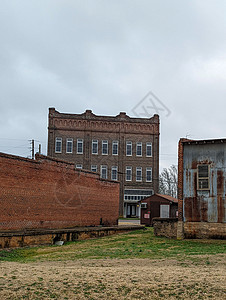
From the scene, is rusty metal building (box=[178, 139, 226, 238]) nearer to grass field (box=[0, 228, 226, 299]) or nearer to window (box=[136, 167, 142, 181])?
grass field (box=[0, 228, 226, 299])

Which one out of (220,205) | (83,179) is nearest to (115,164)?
(83,179)

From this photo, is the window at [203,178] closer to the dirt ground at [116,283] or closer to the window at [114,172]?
the dirt ground at [116,283]

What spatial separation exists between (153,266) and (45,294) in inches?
188

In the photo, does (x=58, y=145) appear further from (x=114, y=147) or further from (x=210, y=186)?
(x=210, y=186)

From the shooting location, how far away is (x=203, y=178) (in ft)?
67.4

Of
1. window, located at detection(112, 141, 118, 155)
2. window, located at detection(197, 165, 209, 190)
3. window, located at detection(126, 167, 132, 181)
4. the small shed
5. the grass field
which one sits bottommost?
the grass field

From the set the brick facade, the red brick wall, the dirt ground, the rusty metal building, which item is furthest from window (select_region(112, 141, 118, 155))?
the dirt ground

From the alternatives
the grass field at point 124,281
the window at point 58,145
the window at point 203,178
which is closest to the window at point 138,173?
the window at point 58,145

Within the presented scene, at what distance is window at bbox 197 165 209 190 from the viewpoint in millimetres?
20453

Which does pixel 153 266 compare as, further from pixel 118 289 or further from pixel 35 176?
pixel 35 176

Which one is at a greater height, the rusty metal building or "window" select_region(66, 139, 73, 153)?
"window" select_region(66, 139, 73, 153)

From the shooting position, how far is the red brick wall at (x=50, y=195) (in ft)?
70.4

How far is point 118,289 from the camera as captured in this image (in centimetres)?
874

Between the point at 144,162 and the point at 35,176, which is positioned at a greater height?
the point at 144,162
